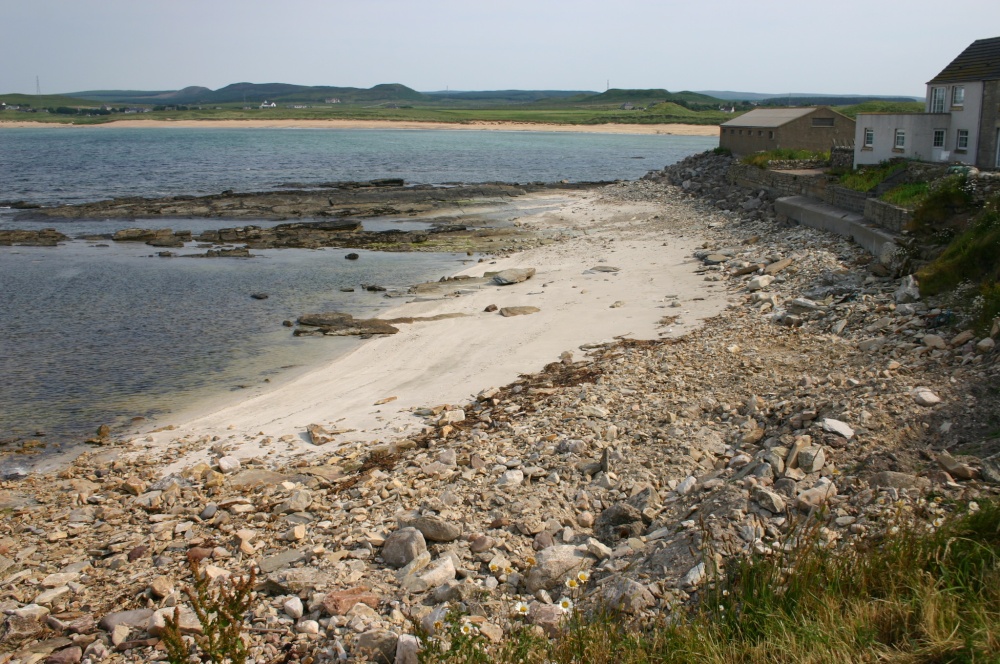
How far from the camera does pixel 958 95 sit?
2434cm

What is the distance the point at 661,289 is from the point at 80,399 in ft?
39.3

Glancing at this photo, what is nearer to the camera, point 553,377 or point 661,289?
point 553,377

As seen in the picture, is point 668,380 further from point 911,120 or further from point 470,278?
point 911,120

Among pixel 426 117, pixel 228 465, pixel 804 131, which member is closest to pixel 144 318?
pixel 228 465

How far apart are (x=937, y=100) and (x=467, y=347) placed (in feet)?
65.7

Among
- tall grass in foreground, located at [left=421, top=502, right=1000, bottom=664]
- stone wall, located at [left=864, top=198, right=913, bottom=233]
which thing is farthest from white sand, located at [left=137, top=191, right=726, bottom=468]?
tall grass in foreground, located at [left=421, top=502, right=1000, bottom=664]

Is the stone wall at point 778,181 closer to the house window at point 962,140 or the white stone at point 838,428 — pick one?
the house window at point 962,140

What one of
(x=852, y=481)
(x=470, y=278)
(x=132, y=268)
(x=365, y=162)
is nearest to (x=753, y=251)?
(x=470, y=278)

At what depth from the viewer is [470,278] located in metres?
21.8

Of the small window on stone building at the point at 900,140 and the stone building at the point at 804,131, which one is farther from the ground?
the stone building at the point at 804,131

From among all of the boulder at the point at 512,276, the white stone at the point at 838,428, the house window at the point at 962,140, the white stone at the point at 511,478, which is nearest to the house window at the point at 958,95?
the house window at the point at 962,140

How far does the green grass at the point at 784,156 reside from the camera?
3350cm

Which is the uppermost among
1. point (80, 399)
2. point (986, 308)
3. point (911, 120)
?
point (911, 120)

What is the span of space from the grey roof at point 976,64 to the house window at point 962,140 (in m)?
1.55
